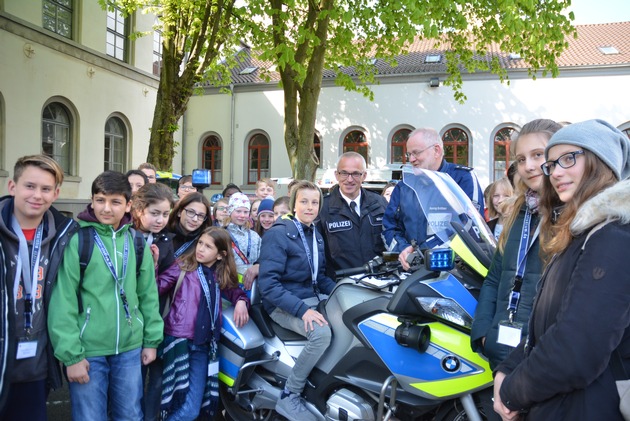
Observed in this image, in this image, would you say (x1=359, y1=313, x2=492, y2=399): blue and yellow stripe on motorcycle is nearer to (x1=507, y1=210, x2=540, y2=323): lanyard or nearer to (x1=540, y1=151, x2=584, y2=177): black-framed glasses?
(x1=507, y1=210, x2=540, y2=323): lanyard

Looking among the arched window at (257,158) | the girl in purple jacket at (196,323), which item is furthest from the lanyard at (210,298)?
the arched window at (257,158)

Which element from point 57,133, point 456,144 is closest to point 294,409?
point 57,133

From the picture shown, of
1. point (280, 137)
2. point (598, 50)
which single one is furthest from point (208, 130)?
point (598, 50)

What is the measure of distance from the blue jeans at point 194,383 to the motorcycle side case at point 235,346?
0.43ft

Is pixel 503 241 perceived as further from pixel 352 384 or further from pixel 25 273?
pixel 25 273

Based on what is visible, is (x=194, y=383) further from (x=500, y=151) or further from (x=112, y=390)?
(x=500, y=151)

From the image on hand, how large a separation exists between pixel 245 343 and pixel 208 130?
22833mm

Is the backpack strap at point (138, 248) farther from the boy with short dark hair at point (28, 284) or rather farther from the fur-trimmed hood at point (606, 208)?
the fur-trimmed hood at point (606, 208)

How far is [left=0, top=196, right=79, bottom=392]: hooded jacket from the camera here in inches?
96.3

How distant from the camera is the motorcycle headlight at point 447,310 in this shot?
8.00 feet

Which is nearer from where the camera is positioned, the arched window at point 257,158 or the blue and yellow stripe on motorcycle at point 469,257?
the blue and yellow stripe on motorcycle at point 469,257

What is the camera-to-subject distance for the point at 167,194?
3.71 meters

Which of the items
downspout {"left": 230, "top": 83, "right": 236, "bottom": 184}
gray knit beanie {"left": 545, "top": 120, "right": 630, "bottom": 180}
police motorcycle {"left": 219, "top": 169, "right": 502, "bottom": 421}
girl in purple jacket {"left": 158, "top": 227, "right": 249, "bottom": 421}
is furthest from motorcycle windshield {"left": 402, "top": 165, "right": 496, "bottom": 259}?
downspout {"left": 230, "top": 83, "right": 236, "bottom": 184}

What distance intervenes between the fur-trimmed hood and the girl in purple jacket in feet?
8.14
